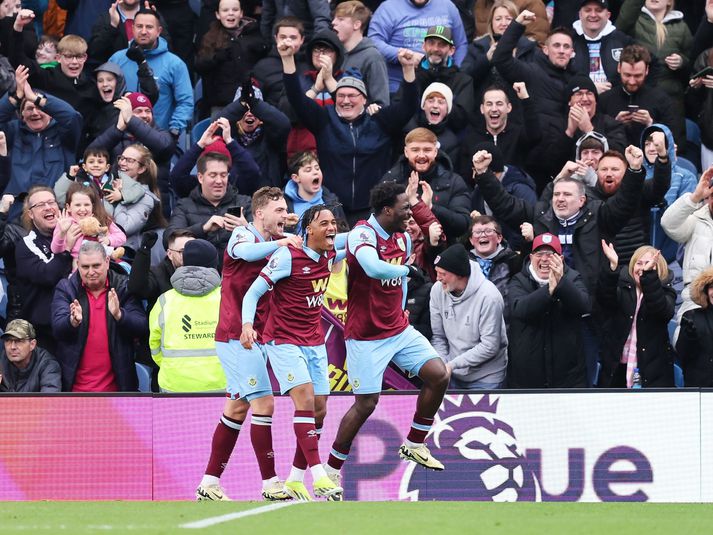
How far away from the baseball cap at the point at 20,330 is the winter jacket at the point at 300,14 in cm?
533

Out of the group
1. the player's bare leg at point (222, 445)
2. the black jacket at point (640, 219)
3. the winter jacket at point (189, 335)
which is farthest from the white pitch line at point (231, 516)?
the black jacket at point (640, 219)

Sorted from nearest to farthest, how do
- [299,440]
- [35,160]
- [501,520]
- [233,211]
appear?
[501,520], [299,440], [233,211], [35,160]

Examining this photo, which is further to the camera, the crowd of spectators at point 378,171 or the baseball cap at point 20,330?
the crowd of spectators at point 378,171

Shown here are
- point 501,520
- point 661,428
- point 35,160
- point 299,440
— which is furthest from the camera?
point 35,160

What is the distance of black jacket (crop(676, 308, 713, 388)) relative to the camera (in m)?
12.7

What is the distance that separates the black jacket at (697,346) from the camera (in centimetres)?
1267

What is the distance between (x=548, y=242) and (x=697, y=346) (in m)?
1.61

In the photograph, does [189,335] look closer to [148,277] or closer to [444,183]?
[148,277]

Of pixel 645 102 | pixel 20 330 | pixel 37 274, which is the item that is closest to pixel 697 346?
pixel 645 102

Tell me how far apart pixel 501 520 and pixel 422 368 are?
8.55 feet

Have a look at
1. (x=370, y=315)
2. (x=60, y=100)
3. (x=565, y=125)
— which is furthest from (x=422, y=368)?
(x=60, y=100)

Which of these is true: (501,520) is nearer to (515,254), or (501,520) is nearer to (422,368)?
(422,368)

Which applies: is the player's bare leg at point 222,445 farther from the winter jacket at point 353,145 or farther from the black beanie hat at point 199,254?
the winter jacket at point 353,145

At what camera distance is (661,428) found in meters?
12.3
